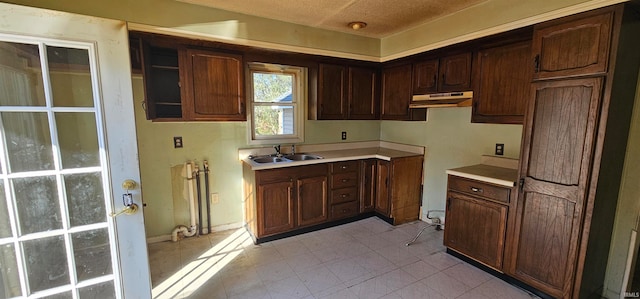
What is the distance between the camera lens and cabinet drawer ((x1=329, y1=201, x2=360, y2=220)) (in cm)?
341

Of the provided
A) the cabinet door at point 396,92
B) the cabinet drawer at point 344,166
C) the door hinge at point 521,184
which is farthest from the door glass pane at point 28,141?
the cabinet door at point 396,92

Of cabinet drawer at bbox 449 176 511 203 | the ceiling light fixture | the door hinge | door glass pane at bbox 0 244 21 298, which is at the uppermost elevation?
the ceiling light fixture

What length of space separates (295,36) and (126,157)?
222 cm

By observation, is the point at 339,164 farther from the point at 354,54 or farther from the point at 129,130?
the point at 129,130

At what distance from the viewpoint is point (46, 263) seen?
1.42 metres

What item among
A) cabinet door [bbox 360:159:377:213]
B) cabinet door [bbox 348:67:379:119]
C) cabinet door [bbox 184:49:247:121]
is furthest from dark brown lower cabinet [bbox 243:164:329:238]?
cabinet door [bbox 348:67:379:119]

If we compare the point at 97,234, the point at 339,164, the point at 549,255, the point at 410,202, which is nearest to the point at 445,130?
the point at 410,202

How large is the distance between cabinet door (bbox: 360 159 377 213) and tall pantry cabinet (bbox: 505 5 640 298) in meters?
1.65

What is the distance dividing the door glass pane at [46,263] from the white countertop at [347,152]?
156cm

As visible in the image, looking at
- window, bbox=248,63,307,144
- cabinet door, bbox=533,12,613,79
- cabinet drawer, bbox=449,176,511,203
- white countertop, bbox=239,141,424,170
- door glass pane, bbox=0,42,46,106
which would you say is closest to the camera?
door glass pane, bbox=0,42,46,106

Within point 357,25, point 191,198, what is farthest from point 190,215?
point 357,25

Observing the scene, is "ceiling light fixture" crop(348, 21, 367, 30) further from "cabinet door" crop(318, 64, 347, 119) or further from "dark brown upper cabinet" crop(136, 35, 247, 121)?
"dark brown upper cabinet" crop(136, 35, 247, 121)

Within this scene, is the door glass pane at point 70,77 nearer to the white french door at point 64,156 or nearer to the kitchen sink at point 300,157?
the white french door at point 64,156

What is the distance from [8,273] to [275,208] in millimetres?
1941
